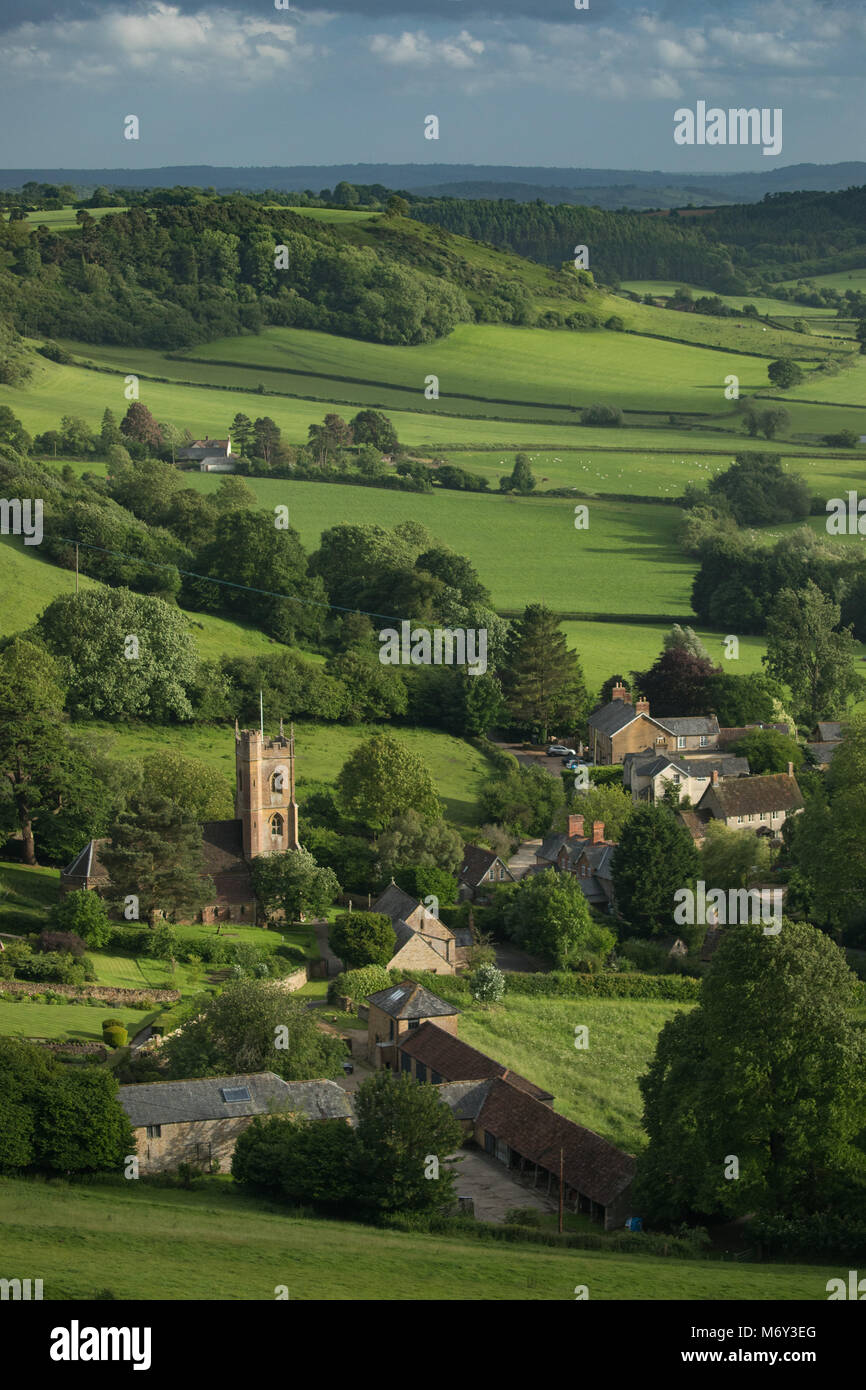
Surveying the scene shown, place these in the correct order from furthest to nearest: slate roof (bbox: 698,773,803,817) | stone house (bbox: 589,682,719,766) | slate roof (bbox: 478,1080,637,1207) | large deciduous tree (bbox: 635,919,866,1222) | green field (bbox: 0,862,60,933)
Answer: stone house (bbox: 589,682,719,766), slate roof (bbox: 698,773,803,817), green field (bbox: 0,862,60,933), slate roof (bbox: 478,1080,637,1207), large deciduous tree (bbox: 635,919,866,1222)

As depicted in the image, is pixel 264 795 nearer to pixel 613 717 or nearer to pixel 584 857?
pixel 584 857

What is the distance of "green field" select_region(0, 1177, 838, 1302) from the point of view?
29297mm

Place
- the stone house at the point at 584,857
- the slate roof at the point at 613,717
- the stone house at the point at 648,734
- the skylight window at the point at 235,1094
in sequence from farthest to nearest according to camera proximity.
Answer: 1. the slate roof at the point at 613,717
2. the stone house at the point at 648,734
3. the stone house at the point at 584,857
4. the skylight window at the point at 235,1094

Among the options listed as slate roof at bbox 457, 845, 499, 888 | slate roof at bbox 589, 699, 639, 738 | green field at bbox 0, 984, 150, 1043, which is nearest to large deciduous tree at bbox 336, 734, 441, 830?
slate roof at bbox 457, 845, 499, 888

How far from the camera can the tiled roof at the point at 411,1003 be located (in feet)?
161

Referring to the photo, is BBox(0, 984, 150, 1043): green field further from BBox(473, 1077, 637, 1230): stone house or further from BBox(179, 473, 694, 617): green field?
BBox(179, 473, 694, 617): green field

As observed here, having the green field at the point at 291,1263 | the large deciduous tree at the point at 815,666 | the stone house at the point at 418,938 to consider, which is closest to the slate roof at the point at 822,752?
the large deciduous tree at the point at 815,666

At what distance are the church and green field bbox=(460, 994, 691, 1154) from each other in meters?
9.49

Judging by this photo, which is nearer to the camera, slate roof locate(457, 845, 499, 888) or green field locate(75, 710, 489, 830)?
slate roof locate(457, 845, 499, 888)

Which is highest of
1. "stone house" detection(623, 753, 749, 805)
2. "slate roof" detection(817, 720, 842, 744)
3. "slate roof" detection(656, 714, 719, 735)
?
"slate roof" detection(656, 714, 719, 735)

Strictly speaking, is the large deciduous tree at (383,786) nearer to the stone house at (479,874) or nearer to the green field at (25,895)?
the stone house at (479,874)

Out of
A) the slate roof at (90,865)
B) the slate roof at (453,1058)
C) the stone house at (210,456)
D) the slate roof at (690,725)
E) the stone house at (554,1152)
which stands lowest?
the stone house at (554,1152)

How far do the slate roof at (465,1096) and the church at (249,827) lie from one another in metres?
15.4

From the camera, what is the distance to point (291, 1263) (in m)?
31.1
